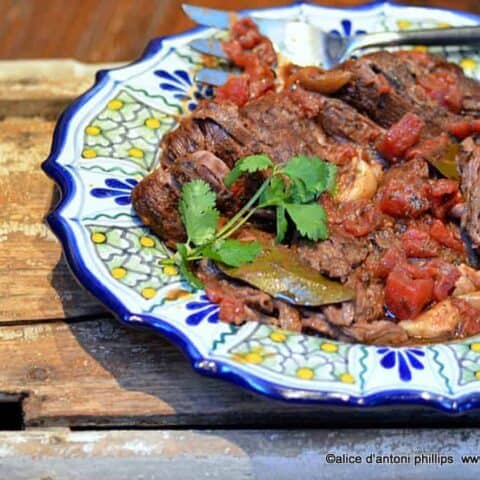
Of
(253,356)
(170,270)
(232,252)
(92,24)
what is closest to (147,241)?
(170,270)

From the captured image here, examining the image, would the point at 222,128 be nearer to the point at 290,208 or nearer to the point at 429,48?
the point at 290,208

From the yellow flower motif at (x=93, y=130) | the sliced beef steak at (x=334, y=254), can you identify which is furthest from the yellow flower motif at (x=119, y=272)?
the yellow flower motif at (x=93, y=130)

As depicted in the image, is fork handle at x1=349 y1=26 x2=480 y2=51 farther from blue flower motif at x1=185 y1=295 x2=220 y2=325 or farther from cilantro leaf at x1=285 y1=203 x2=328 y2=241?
blue flower motif at x1=185 y1=295 x2=220 y2=325

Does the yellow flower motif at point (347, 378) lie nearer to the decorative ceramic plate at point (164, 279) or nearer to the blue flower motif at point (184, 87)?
the decorative ceramic plate at point (164, 279)

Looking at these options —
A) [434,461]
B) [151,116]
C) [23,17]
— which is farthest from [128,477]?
[23,17]

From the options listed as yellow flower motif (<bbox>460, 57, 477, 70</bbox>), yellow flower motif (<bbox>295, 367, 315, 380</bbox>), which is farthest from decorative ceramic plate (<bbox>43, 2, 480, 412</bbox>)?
yellow flower motif (<bbox>460, 57, 477, 70</bbox>)
